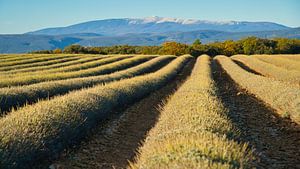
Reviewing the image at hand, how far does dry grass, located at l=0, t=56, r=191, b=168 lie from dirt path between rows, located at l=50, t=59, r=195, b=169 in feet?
0.93

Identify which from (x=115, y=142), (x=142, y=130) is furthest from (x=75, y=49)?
(x=115, y=142)

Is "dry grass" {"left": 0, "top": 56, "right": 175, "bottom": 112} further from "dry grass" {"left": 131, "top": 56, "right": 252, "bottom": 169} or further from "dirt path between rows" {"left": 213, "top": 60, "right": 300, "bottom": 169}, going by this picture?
"dirt path between rows" {"left": 213, "top": 60, "right": 300, "bottom": 169}

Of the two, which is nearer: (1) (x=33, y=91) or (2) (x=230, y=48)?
(1) (x=33, y=91)

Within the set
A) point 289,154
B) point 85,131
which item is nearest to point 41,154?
point 85,131

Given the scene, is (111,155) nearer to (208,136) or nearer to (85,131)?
(85,131)

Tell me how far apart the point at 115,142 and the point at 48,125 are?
1.97m

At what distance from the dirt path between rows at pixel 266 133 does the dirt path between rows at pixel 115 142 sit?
245cm

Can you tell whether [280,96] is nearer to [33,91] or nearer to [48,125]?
[48,125]

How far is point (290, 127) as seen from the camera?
1107 centimetres

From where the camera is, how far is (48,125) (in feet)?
27.7

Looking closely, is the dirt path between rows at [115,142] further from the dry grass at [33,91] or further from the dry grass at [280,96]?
the dry grass at [280,96]

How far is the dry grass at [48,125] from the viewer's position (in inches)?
271

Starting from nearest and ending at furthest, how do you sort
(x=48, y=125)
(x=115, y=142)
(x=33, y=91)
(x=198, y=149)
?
(x=198, y=149)
(x=48, y=125)
(x=115, y=142)
(x=33, y=91)

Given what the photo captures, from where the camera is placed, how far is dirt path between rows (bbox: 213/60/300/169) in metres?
7.97
